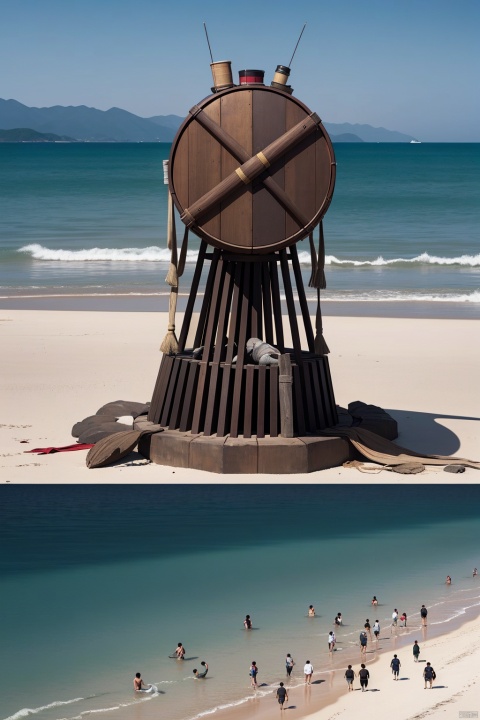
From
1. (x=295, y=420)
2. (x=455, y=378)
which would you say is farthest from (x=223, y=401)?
(x=455, y=378)

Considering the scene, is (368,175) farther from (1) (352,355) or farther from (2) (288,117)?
(2) (288,117)

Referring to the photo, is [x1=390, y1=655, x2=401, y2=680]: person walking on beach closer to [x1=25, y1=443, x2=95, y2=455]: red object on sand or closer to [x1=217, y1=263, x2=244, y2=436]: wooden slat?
[x1=217, y1=263, x2=244, y2=436]: wooden slat

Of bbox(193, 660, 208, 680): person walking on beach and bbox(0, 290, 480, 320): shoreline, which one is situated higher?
bbox(0, 290, 480, 320): shoreline

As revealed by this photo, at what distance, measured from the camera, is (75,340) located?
74.7 feet

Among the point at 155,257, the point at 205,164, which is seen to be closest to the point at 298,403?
the point at 205,164

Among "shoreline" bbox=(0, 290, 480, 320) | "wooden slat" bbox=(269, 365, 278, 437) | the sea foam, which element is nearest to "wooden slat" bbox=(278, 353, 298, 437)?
"wooden slat" bbox=(269, 365, 278, 437)

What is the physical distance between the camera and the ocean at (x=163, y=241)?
1298 inches

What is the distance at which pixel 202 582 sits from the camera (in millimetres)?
11812

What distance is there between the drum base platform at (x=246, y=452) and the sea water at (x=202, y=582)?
0.34 m

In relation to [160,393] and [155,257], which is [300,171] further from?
[155,257]

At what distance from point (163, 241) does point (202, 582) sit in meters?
40.6

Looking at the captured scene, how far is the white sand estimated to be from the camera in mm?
14211

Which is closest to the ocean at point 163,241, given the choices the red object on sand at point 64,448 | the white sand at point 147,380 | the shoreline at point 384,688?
the white sand at point 147,380

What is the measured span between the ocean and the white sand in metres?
4.46
